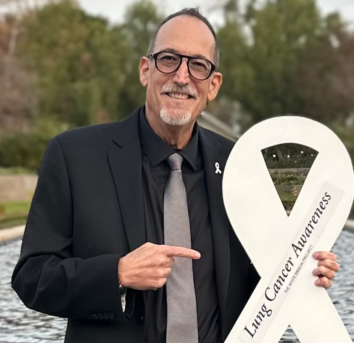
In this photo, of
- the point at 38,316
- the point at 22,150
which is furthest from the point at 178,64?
the point at 22,150

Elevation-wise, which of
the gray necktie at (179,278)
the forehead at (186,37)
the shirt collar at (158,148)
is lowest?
the gray necktie at (179,278)

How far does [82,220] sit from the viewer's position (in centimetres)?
264

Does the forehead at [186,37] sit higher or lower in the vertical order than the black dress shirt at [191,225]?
higher

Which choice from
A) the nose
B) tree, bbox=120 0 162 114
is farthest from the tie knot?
tree, bbox=120 0 162 114

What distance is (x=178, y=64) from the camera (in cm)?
277

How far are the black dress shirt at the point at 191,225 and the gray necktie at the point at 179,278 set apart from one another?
0.10 feet

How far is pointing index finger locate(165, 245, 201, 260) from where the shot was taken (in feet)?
8.06

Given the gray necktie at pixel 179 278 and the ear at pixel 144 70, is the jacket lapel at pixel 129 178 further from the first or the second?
the ear at pixel 144 70

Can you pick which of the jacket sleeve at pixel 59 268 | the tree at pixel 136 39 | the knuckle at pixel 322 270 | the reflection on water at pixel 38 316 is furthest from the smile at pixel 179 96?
the tree at pixel 136 39

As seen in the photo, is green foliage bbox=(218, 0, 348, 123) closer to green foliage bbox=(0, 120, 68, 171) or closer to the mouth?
green foliage bbox=(0, 120, 68, 171)

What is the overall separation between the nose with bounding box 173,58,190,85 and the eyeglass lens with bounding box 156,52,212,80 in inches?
0.6

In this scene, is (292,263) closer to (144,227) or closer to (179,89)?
(144,227)

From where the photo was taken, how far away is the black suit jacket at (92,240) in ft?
8.41

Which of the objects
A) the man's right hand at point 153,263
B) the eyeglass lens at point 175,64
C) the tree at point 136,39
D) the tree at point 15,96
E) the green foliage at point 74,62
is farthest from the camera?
the tree at point 136,39
